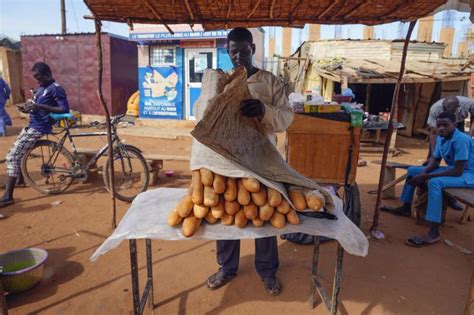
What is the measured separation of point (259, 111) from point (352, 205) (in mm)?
2428

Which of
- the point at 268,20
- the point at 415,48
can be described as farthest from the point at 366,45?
the point at 268,20

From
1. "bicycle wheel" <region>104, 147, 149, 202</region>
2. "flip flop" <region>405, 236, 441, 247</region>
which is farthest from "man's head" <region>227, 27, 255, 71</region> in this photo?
"bicycle wheel" <region>104, 147, 149, 202</region>

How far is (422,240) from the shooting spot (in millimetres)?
3828

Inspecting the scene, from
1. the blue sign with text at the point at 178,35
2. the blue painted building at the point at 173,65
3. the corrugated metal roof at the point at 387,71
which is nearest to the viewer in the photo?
the corrugated metal roof at the point at 387,71

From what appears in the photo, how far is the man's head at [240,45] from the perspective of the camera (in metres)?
2.20

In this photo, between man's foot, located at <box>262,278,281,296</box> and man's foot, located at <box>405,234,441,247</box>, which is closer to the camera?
man's foot, located at <box>262,278,281,296</box>

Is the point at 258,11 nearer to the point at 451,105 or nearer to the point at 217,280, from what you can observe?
the point at 217,280

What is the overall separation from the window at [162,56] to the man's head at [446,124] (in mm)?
8812

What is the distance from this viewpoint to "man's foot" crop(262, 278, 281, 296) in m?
2.86

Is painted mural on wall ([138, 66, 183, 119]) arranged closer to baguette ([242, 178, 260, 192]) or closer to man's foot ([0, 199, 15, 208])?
man's foot ([0, 199, 15, 208])

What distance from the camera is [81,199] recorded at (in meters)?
5.03

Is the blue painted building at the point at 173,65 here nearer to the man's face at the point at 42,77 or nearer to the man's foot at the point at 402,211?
the man's face at the point at 42,77

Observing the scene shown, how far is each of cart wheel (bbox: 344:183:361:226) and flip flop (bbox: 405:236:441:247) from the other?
0.62 metres

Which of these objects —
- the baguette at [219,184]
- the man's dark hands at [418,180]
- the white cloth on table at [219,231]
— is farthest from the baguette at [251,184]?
the man's dark hands at [418,180]
